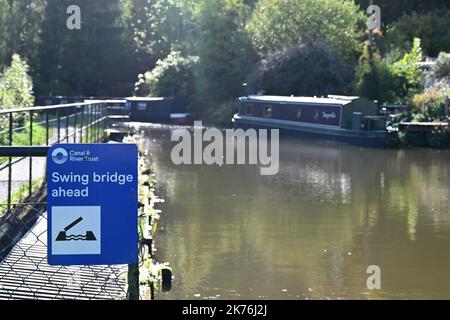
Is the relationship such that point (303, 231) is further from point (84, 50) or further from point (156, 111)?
point (84, 50)

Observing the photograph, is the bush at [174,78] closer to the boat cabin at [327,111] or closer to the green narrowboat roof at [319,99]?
the green narrowboat roof at [319,99]

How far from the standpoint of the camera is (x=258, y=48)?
1783 inches

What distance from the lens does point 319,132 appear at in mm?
34219

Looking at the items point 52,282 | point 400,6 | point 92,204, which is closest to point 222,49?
point 400,6

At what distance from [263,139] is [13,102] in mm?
14771

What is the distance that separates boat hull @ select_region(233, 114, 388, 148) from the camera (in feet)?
103

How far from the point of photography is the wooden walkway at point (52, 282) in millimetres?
6422

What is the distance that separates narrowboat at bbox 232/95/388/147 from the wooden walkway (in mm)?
25119

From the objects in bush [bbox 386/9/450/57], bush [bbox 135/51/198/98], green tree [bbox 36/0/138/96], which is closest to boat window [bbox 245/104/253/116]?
bush [bbox 386/9/450/57]

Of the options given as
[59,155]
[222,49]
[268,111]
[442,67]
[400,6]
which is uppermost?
[400,6]

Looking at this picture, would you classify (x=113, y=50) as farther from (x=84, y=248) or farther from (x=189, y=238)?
(x=84, y=248)

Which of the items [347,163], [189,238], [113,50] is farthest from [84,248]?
[113,50]

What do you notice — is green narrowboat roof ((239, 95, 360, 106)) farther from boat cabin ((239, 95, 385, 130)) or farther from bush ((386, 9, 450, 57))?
bush ((386, 9, 450, 57))

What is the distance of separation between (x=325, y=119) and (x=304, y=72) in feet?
26.0
